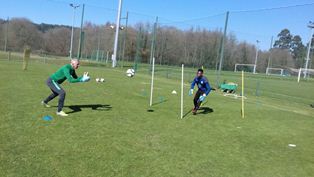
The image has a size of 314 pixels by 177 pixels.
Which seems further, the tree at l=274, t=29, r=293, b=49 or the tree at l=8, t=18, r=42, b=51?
the tree at l=8, t=18, r=42, b=51

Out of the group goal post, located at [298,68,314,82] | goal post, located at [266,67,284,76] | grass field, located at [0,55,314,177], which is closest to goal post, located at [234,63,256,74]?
goal post, located at [266,67,284,76]

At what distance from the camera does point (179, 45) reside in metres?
39.8

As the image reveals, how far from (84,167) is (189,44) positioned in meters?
33.9

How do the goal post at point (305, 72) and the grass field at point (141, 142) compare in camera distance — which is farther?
the goal post at point (305, 72)

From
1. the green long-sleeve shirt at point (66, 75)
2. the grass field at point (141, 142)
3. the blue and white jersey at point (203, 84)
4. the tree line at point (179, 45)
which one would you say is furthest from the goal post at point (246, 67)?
the green long-sleeve shirt at point (66, 75)

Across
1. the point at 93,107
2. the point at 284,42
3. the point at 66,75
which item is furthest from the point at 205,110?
the point at 284,42

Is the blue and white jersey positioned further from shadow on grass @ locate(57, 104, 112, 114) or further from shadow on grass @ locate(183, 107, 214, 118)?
shadow on grass @ locate(57, 104, 112, 114)

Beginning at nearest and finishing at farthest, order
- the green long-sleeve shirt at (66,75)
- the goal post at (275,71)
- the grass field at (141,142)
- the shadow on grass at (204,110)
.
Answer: the grass field at (141,142) → the green long-sleeve shirt at (66,75) → the shadow on grass at (204,110) → the goal post at (275,71)

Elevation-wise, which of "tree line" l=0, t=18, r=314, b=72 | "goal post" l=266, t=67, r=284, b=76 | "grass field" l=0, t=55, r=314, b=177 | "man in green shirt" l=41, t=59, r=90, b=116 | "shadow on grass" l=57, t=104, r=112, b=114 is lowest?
"grass field" l=0, t=55, r=314, b=177

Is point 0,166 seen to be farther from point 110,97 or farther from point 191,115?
point 110,97

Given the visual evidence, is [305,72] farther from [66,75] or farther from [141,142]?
[141,142]

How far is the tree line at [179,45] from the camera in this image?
3066 cm

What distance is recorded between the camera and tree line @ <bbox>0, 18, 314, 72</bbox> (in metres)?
30.7

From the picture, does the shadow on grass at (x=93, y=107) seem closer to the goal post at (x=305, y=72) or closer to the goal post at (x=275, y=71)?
the goal post at (x=305, y=72)
